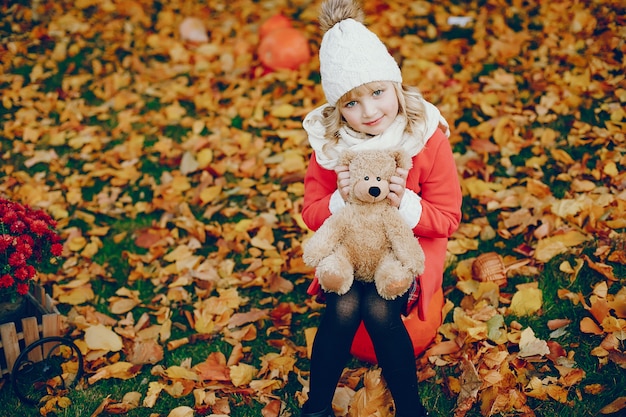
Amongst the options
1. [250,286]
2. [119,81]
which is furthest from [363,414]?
[119,81]

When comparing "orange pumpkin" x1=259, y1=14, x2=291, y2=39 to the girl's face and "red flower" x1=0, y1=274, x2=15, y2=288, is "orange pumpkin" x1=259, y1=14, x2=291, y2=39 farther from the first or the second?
"red flower" x1=0, y1=274, x2=15, y2=288

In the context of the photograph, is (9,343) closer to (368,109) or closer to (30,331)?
(30,331)

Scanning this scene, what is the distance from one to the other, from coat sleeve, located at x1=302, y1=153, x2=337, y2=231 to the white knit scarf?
0.42 feet

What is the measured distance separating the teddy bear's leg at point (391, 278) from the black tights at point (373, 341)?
0.13 meters

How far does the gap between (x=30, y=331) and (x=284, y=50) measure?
300 centimetres

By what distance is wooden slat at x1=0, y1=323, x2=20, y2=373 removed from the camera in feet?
8.43

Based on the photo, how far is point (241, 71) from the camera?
5.03 metres

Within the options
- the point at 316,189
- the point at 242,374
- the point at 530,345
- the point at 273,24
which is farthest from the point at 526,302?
the point at 273,24

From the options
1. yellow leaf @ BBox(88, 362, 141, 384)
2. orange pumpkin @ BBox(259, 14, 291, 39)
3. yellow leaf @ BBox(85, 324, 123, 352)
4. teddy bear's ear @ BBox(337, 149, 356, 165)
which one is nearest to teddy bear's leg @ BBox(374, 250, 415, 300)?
teddy bear's ear @ BBox(337, 149, 356, 165)

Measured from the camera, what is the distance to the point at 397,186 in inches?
84.1

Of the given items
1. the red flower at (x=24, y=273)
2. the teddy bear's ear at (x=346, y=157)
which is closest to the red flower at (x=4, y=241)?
the red flower at (x=24, y=273)

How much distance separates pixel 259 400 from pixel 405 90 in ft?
4.91

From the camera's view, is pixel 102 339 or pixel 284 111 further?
pixel 284 111

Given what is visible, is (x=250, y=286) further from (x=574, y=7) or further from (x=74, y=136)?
(x=574, y=7)
